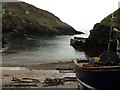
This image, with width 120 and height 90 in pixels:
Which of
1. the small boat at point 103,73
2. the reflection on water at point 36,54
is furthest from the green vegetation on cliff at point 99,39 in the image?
the small boat at point 103,73

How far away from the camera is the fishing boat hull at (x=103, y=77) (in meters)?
21.9

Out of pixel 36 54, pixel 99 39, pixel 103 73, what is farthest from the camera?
pixel 99 39

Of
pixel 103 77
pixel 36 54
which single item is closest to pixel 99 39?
pixel 36 54

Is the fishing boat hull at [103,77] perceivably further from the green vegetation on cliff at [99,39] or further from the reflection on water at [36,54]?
the green vegetation on cliff at [99,39]

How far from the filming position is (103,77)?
2242 cm

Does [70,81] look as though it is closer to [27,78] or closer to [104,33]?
[27,78]

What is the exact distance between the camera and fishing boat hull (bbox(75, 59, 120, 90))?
71.7 ft

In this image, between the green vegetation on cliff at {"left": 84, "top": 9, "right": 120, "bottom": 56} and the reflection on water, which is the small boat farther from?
the green vegetation on cliff at {"left": 84, "top": 9, "right": 120, "bottom": 56}

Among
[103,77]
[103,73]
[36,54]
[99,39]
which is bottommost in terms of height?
[103,77]

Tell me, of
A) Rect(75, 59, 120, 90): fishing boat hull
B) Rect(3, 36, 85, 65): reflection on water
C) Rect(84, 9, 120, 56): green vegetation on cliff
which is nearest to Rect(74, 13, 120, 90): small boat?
Rect(75, 59, 120, 90): fishing boat hull

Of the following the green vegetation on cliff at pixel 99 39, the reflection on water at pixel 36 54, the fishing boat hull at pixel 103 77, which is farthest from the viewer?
the green vegetation on cliff at pixel 99 39

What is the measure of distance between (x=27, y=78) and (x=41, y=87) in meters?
4.31

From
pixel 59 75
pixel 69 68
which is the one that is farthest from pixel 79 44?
pixel 59 75

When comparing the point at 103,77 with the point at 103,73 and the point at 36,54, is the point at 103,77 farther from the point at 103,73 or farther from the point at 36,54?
the point at 36,54
